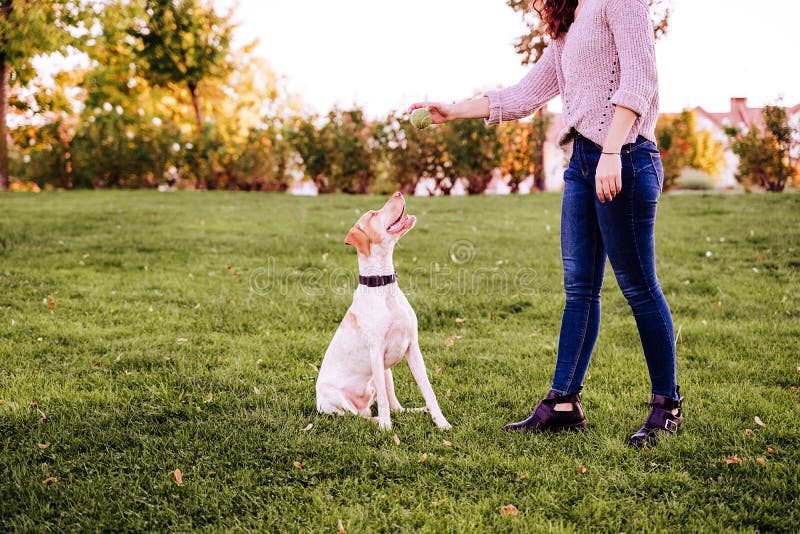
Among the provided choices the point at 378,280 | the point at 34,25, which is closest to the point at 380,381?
the point at 378,280

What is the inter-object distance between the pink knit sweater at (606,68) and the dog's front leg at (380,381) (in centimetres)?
139

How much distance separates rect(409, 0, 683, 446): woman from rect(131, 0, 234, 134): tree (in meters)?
21.4

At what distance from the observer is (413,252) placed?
849 centimetres

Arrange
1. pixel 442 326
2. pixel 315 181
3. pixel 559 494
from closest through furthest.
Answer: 1. pixel 559 494
2. pixel 442 326
3. pixel 315 181

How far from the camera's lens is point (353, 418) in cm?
350

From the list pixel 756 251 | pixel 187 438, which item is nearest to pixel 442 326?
pixel 187 438

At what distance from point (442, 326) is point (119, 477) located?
3190 mm

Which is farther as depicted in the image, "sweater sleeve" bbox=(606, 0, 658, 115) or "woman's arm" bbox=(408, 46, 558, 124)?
"woman's arm" bbox=(408, 46, 558, 124)

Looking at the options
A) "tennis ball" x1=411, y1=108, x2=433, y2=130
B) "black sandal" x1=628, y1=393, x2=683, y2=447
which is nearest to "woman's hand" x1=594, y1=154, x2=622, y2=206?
"tennis ball" x1=411, y1=108, x2=433, y2=130

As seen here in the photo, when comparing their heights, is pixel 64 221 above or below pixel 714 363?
above

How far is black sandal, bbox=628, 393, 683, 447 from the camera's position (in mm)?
3188

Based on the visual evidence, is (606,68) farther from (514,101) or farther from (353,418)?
(353,418)

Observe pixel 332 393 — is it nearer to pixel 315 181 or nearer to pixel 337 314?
pixel 337 314

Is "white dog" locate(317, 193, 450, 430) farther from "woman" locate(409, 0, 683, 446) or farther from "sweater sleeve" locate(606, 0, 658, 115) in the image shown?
"sweater sleeve" locate(606, 0, 658, 115)
